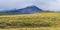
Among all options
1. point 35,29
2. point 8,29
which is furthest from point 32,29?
point 8,29

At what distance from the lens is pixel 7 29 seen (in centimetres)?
2438

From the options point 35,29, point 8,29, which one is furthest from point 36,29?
point 8,29

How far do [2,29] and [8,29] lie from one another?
769mm

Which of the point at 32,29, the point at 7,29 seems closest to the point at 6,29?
the point at 7,29

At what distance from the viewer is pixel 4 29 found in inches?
963

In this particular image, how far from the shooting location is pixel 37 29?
2503cm

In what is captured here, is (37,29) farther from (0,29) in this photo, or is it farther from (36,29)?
(0,29)

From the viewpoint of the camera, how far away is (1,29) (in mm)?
24344

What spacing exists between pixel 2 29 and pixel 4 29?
253 mm

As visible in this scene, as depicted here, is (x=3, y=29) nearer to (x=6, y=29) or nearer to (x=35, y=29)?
(x=6, y=29)

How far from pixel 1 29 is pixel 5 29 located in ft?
1.64

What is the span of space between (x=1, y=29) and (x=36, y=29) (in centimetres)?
453

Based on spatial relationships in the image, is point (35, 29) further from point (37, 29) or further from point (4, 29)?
point (4, 29)

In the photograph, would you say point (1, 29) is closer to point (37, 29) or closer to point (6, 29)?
point (6, 29)
